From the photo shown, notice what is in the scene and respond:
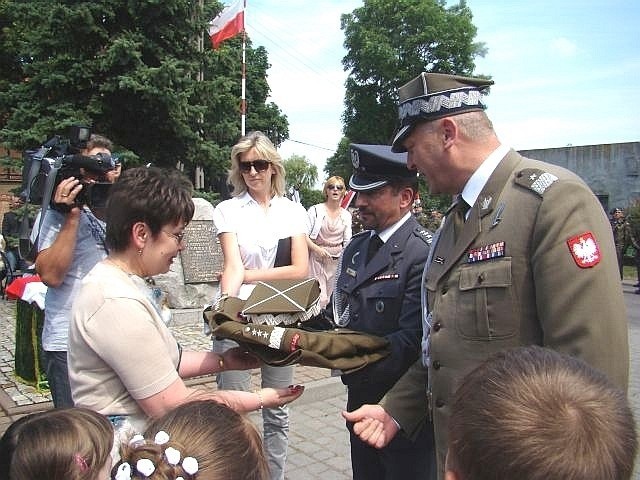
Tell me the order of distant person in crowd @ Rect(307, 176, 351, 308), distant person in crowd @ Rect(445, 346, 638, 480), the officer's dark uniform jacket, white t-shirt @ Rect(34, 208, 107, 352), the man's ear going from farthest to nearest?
distant person in crowd @ Rect(307, 176, 351, 308) < white t-shirt @ Rect(34, 208, 107, 352) < the officer's dark uniform jacket < the man's ear < distant person in crowd @ Rect(445, 346, 638, 480)

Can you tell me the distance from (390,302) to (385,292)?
0.15 ft

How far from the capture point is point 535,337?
1.67 meters

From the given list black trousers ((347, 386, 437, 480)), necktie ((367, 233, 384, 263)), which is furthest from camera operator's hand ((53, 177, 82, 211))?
black trousers ((347, 386, 437, 480))

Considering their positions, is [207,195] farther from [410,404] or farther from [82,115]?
[410,404]

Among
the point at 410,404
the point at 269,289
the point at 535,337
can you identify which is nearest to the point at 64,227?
the point at 269,289

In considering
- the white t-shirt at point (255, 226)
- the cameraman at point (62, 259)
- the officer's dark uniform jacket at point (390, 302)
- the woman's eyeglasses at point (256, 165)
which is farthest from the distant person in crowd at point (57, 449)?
the woman's eyeglasses at point (256, 165)

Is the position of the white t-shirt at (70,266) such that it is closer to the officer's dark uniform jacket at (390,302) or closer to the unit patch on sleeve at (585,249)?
the officer's dark uniform jacket at (390,302)

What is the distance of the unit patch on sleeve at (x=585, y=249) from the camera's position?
5.03ft

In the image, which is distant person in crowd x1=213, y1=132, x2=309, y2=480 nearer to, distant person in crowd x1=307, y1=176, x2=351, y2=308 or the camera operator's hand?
the camera operator's hand

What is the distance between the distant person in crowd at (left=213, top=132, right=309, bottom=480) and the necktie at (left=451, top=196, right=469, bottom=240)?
4.95 feet

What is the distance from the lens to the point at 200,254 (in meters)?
7.92

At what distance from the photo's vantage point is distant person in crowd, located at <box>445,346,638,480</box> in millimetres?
951

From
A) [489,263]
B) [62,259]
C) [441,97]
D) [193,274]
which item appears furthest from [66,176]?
[193,274]

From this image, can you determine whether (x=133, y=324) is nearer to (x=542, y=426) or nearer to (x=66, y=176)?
(x=542, y=426)
